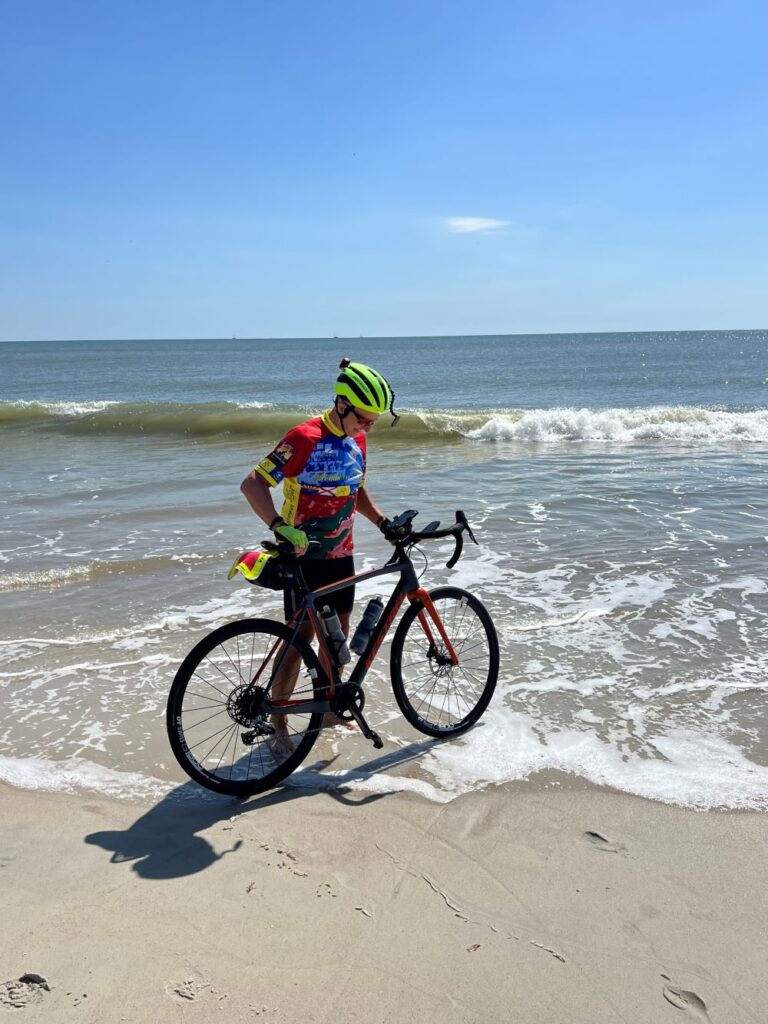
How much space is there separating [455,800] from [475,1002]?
1300 mm

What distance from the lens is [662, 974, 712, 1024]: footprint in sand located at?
2.44m

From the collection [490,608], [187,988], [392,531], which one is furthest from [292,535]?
[490,608]

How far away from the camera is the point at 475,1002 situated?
2480 mm

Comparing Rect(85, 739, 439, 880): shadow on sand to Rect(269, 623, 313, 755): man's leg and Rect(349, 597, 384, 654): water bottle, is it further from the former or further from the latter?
Rect(349, 597, 384, 654): water bottle

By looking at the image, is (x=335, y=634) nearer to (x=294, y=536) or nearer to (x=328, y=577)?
(x=328, y=577)

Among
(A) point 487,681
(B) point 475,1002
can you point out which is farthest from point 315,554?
(B) point 475,1002

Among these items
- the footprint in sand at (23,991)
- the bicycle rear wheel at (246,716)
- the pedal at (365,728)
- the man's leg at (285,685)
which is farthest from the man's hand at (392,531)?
the footprint in sand at (23,991)

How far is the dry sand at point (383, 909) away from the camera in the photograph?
2482 millimetres

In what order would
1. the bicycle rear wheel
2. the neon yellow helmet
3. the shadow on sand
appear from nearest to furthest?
1. the shadow on sand
2. the bicycle rear wheel
3. the neon yellow helmet

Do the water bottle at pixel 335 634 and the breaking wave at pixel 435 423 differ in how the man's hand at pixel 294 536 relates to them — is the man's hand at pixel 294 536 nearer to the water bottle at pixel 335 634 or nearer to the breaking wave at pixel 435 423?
the water bottle at pixel 335 634

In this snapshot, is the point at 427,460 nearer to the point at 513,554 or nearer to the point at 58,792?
the point at 513,554

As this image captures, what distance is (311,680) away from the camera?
4.07 metres

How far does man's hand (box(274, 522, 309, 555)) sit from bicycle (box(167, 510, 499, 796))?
69mm

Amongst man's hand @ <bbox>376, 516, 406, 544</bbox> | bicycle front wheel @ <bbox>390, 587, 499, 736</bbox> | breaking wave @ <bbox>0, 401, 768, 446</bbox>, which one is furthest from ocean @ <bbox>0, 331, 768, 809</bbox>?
breaking wave @ <bbox>0, 401, 768, 446</bbox>
